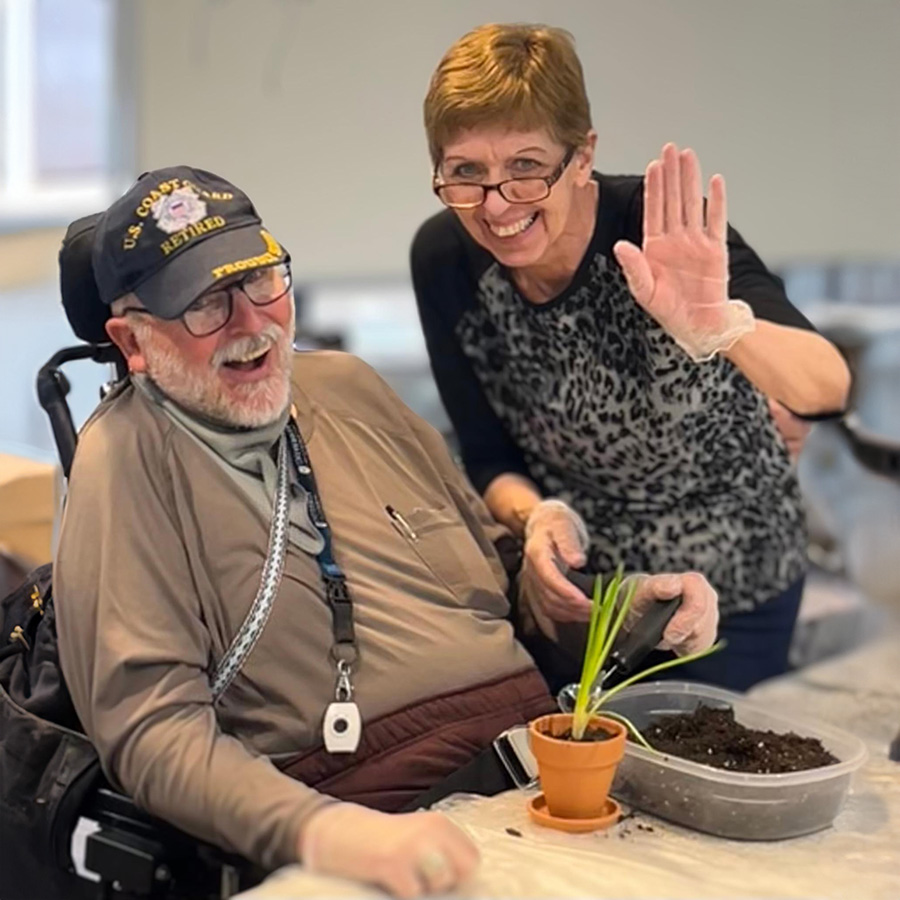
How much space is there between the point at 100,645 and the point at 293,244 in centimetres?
218

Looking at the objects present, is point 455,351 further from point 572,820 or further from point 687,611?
point 572,820

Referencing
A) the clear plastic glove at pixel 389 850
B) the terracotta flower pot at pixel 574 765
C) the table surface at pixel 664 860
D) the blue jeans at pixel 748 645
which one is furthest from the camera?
the blue jeans at pixel 748 645

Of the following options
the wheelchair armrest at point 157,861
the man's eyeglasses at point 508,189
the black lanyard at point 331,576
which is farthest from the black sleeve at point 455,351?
the wheelchair armrest at point 157,861

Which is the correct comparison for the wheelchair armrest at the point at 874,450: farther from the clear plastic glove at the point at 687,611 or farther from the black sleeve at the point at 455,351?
the clear plastic glove at the point at 687,611

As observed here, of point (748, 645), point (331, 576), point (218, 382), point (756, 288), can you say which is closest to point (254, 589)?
point (331, 576)

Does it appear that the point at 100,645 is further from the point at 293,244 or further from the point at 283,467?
the point at 293,244

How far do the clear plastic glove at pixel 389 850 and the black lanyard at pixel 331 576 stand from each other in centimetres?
33

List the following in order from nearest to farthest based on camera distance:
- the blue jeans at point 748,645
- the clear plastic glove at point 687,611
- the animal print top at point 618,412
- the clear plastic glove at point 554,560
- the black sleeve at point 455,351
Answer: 1. the clear plastic glove at point 687,611
2. the clear plastic glove at point 554,560
3. the animal print top at point 618,412
4. the black sleeve at point 455,351
5. the blue jeans at point 748,645

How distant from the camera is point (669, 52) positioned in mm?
3346

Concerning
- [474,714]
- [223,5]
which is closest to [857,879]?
[474,714]

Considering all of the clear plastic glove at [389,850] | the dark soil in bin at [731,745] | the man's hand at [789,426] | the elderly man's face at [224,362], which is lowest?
the dark soil in bin at [731,745]

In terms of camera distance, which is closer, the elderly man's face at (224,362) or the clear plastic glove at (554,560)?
the elderly man's face at (224,362)

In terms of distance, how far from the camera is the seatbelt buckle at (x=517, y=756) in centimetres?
173

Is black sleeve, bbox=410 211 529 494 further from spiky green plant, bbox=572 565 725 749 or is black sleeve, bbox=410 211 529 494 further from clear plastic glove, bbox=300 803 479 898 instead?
clear plastic glove, bbox=300 803 479 898
